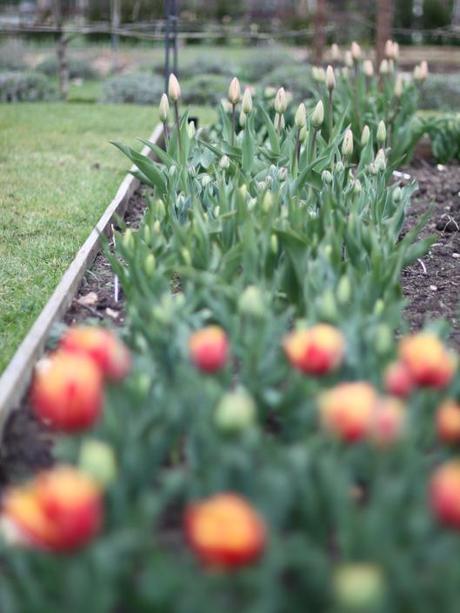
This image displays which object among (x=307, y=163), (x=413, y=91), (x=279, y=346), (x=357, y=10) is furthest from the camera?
(x=357, y=10)

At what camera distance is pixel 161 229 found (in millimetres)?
3062

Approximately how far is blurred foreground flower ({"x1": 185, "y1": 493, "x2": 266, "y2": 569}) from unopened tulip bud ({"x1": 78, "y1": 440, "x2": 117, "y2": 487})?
0.20 metres

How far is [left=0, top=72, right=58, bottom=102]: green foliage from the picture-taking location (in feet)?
32.5

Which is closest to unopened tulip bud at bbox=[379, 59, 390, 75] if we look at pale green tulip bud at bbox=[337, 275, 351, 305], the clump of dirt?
the clump of dirt

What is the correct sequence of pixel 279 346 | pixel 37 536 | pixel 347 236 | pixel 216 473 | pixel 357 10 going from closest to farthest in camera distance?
pixel 37 536 < pixel 216 473 < pixel 279 346 < pixel 347 236 < pixel 357 10

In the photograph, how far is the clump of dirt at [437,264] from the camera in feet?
11.2

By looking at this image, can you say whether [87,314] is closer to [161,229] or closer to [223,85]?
[161,229]

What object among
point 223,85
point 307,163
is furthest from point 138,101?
point 307,163

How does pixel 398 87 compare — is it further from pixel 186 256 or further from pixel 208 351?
pixel 208 351

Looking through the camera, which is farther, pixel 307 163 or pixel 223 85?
pixel 223 85

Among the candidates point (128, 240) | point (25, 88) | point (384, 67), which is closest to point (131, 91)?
point (25, 88)

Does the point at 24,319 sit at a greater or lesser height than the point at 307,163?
lesser

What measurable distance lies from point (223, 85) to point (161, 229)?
772cm

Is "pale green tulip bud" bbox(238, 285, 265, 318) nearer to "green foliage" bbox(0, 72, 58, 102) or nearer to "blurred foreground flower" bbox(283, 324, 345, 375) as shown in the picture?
"blurred foreground flower" bbox(283, 324, 345, 375)
